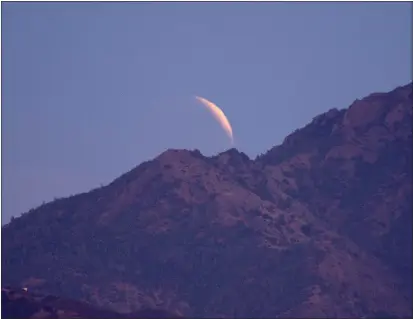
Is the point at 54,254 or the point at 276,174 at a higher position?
the point at 276,174

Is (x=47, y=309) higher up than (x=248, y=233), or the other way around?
(x=248, y=233)

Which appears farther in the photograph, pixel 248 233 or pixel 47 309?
pixel 248 233

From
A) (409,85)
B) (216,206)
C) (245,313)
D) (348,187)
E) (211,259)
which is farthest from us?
(409,85)

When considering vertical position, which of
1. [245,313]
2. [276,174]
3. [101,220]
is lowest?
[245,313]

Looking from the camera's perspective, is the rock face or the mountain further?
the rock face

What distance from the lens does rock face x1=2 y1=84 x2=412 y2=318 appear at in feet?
253

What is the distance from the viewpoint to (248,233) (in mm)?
86125

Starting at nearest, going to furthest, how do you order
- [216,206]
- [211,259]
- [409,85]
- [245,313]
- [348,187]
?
1. [245,313]
2. [211,259]
3. [216,206]
4. [348,187]
5. [409,85]

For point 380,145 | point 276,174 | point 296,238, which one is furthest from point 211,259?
→ point 380,145

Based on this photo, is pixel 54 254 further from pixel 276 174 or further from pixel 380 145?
pixel 380 145

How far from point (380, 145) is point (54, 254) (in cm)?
4326

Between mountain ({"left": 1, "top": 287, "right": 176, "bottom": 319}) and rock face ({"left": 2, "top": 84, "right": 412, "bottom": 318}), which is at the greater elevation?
rock face ({"left": 2, "top": 84, "right": 412, "bottom": 318})

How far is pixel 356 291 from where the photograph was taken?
255ft

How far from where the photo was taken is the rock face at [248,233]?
253 feet
